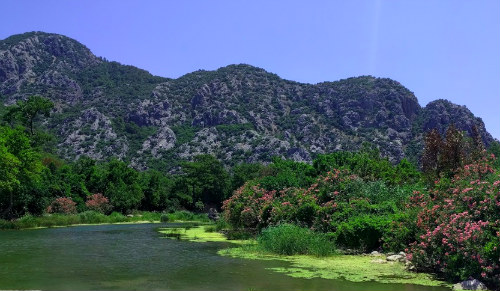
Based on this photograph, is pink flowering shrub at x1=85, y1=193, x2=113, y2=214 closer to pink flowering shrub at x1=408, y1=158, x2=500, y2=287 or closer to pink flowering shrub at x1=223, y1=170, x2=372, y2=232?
pink flowering shrub at x1=223, y1=170, x2=372, y2=232

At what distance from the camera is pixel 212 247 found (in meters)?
24.2

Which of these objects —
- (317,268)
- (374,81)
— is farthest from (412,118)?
(317,268)

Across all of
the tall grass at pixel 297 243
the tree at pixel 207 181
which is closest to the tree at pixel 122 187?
the tree at pixel 207 181

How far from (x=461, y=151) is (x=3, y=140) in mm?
47365

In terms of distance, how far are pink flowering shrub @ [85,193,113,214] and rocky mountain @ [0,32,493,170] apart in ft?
170

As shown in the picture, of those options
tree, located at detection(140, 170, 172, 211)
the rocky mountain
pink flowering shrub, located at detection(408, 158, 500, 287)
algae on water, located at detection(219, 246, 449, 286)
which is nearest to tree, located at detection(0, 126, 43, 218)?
tree, located at detection(140, 170, 172, 211)

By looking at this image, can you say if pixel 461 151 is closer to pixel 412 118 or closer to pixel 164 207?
pixel 164 207

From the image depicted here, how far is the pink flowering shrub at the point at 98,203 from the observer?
65562 millimetres

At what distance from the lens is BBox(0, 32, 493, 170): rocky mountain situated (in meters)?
125

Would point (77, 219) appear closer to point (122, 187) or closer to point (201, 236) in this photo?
point (122, 187)

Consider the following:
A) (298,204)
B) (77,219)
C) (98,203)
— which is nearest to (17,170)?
(77,219)

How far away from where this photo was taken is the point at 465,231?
12.7 meters

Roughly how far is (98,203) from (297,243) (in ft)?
179

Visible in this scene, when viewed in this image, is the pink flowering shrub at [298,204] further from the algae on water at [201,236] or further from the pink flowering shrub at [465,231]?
the pink flowering shrub at [465,231]
